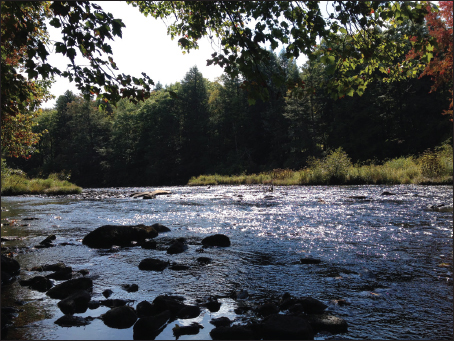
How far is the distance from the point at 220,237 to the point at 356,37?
492cm

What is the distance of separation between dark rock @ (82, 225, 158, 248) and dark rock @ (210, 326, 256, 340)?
4.96 m

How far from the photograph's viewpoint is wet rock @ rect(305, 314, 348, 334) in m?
3.21

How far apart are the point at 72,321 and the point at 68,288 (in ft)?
3.49

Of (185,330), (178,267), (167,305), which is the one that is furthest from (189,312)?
(178,267)

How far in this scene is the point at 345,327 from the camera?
3.23 m

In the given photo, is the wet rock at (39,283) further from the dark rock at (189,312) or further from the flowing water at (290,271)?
the dark rock at (189,312)

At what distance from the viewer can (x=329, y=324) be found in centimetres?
325

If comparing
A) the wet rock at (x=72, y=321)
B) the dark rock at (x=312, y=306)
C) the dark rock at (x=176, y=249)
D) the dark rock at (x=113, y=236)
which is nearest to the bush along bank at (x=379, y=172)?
the dark rock at (x=176, y=249)

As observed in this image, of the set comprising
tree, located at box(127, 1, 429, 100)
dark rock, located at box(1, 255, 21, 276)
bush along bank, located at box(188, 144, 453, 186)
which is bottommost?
dark rock, located at box(1, 255, 21, 276)

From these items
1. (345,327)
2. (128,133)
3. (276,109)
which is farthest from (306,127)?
(345,327)

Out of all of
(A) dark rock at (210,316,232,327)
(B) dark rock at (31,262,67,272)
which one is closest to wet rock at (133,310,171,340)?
→ (A) dark rock at (210,316,232,327)

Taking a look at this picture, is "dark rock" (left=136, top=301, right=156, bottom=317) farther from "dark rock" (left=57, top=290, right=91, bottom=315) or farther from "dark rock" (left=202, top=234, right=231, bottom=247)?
"dark rock" (left=202, top=234, right=231, bottom=247)

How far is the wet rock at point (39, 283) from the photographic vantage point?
14.6 ft

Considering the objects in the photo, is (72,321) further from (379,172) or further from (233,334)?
(379,172)
